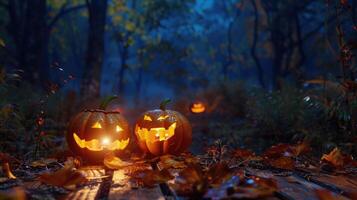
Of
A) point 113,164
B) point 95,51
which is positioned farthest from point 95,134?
point 95,51

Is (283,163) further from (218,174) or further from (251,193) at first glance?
(251,193)

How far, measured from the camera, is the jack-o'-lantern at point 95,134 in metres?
3.11

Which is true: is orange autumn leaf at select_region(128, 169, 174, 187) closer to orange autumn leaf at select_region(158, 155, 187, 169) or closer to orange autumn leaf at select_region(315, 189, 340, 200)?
orange autumn leaf at select_region(158, 155, 187, 169)

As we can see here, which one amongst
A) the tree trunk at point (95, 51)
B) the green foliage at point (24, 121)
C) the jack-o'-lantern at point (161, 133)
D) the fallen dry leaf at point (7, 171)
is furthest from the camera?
the tree trunk at point (95, 51)

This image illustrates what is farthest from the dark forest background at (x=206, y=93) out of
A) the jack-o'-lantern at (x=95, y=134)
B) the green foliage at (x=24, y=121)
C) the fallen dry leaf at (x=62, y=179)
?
the fallen dry leaf at (x=62, y=179)

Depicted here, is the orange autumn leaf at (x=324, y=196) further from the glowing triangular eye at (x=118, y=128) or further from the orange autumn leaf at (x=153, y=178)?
the glowing triangular eye at (x=118, y=128)

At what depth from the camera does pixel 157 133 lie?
132 inches

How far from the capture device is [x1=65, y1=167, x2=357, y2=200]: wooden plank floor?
197 centimetres

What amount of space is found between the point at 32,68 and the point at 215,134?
4.77 m

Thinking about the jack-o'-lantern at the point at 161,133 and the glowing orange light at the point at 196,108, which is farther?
the glowing orange light at the point at 196,108

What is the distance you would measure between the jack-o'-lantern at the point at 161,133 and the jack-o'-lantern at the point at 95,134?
0.80 ft

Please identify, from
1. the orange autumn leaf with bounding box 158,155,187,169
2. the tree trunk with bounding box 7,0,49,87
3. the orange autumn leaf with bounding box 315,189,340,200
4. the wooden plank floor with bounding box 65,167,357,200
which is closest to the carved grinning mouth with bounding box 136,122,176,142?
the orange autumn leaf with bounding box 158,155,187,169

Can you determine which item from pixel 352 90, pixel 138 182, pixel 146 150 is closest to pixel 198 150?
pixel 146 150

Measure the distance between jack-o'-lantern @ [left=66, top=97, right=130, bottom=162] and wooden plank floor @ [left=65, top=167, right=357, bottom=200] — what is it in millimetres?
424
